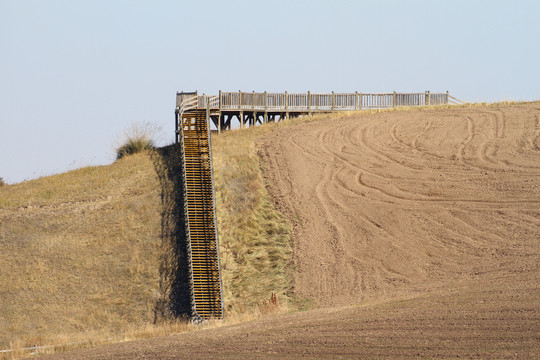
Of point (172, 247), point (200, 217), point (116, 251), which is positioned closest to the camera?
point (172, 247)

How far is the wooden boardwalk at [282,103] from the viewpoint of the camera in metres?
45.6

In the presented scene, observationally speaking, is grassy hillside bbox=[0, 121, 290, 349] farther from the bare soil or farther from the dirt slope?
the dirt slope

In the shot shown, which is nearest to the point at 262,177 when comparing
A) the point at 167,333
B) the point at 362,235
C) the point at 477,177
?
the point at 362,235

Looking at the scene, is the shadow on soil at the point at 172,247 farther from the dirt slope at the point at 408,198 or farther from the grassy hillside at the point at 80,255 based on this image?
the dirt slope at the point at 408,198

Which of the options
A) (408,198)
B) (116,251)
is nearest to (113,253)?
(116,251)

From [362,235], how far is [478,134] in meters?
12.2

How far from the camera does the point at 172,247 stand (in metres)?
33.5

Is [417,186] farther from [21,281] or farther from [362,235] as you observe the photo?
[21,281]

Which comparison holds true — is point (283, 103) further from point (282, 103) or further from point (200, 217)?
point (200, 217)

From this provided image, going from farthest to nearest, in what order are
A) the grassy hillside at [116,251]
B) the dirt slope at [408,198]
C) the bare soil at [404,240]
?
the grassy hillside at [116,251]
the dirt slope at [408,198]
the bare soil at [404,240]

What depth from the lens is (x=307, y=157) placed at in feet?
131

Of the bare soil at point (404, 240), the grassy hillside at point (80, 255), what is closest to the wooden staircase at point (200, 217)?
the grassy hillside at point (80, 255)

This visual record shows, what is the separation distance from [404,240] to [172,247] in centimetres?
1050

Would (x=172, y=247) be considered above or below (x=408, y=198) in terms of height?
below
